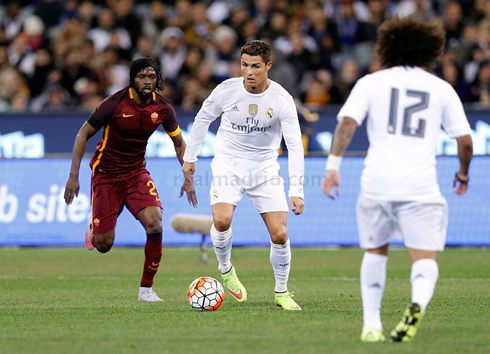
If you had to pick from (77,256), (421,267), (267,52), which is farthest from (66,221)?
(421,267)

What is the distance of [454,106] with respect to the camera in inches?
236

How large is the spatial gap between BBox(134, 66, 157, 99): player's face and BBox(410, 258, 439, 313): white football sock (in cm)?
392

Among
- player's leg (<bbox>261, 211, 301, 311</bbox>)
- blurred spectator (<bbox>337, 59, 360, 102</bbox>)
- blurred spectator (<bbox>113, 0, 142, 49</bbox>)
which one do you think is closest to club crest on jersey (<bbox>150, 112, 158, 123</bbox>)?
player's leg (<bbox>261, 211, 301, 311</bbox>)

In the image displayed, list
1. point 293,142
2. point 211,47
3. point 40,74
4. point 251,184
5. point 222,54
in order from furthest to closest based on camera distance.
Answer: point 40,74, point 211,47, point 222,54, point 251,184, point 293,142

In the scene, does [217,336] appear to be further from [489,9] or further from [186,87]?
[489,9]

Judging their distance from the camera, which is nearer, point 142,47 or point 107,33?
point 142,47

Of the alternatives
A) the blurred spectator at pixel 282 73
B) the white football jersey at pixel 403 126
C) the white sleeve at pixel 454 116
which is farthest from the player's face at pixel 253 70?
the blurred spectator at pixel 282 73

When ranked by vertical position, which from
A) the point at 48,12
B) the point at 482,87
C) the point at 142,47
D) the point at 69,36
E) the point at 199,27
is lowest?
the point at 482,87

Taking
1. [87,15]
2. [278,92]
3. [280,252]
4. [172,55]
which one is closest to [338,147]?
[278,92]

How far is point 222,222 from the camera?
8.53m

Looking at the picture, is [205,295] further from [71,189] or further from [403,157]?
[403,157]

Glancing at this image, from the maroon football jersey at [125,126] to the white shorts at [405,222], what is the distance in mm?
3621

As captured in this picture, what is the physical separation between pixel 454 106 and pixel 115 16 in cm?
1568

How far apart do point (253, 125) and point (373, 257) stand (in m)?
2.79
